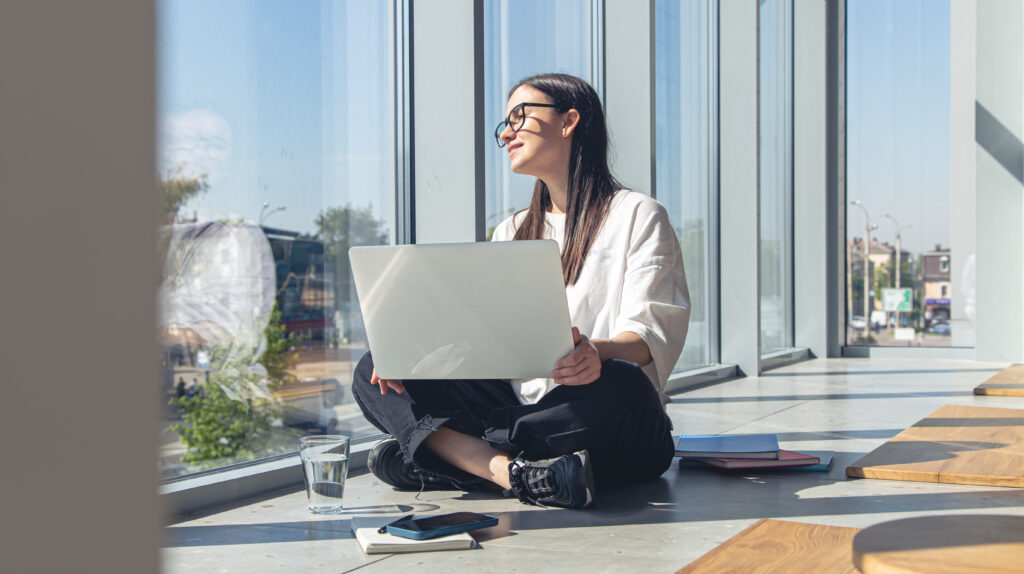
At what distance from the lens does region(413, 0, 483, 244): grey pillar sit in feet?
8.46

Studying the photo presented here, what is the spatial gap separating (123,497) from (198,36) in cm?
172

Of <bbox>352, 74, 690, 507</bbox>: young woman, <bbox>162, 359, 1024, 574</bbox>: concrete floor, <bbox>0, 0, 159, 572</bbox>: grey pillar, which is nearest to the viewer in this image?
<bbox>0, 0, 159, 572</bbox>: grey pillar

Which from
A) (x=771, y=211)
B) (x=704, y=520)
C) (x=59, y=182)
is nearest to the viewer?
(x=59, y=182)

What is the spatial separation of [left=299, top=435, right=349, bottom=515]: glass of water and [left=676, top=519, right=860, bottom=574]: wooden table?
0.82m

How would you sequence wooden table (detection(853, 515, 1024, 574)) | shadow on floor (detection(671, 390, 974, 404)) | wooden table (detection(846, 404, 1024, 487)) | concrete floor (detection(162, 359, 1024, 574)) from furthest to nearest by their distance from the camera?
shadow on floor (detection(671, 390, 974, 404)) < wooden table (detection(846, 404, 1024, 487)) < concrete floor (detection(162, 359, 1024, 574)) < wooden table (detection(853, 515, 1024, 574))

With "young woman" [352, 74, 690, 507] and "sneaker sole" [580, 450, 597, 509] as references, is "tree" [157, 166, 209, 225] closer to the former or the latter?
"young woman" [352, 74, 690, 507]

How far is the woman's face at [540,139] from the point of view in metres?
2.04

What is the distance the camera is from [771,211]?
592cm

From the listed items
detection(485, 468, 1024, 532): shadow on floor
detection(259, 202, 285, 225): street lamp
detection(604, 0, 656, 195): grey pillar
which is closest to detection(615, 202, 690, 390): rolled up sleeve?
detection(485, 468, 1024, 532): shadow on floor

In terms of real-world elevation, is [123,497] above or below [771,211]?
below

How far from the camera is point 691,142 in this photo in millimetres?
4719

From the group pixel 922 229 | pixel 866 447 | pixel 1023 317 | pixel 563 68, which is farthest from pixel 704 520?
pixel 922 229

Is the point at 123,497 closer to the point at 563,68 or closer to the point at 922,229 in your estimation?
the point at 563,68

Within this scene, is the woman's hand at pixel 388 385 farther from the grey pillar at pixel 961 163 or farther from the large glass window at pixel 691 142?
the grey pillar at pixel 961 163
